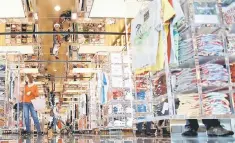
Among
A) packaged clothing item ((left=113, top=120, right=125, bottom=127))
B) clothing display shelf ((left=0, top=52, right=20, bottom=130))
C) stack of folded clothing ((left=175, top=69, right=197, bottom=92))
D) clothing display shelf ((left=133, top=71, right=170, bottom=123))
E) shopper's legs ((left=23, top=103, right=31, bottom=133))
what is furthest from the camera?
shopper's legs ((left=23, top=103, right=31, bottom=133))

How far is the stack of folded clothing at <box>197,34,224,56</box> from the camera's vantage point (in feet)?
10.1

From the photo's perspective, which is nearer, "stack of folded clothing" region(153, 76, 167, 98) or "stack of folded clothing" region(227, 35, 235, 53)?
"stack of folded clothing" region(227, 35, 235, 53)

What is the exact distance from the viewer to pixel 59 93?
86.7 feet

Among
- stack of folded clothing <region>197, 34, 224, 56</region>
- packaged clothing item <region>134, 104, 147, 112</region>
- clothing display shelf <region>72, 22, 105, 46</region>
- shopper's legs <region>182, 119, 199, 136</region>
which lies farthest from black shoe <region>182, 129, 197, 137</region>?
clothing display shelf <region>72, 22, 105, 46</region>

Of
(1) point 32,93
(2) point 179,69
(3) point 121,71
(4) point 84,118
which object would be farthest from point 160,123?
(4) point 84,118

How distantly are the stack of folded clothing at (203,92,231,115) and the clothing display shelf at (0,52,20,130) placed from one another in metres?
5.22

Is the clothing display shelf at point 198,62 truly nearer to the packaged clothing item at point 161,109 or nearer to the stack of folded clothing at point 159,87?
the packaged clothing item at point 161,109

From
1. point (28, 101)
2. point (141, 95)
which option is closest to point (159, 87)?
point (141, 95)

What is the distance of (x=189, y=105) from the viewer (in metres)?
3.10

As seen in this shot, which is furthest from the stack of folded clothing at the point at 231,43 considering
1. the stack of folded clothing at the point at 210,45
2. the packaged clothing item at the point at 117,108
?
the packaged clothing item at the point at 117,108

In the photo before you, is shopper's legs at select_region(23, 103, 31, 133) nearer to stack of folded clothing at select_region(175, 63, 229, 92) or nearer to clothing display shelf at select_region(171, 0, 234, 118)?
clothing display shelf at select_region(171, 0, 234, 118)

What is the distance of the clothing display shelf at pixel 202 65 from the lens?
300 cm

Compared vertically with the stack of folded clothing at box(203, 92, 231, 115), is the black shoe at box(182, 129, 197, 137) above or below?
below

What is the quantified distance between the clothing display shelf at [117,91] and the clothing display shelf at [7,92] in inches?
81.9
